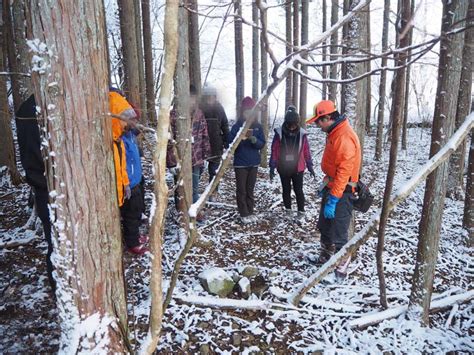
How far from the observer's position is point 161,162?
5.42 feet

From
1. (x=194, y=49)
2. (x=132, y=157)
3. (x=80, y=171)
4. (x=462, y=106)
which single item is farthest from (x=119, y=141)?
(x=462, y=106)

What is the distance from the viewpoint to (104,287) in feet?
6.39

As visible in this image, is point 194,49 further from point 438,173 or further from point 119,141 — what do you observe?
point 438,173

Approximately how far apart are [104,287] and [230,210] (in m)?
4.15

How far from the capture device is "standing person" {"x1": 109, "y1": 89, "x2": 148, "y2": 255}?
3.12 metres

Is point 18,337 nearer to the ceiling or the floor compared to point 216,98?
nearer to the floor

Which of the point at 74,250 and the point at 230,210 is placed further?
the point at 230,210

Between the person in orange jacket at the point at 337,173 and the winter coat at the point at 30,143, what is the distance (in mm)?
2766

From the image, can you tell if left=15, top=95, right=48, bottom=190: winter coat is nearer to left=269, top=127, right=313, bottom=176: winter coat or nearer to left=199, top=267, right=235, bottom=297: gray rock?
left=199, top=267, right=235, bottom=297: gray rock

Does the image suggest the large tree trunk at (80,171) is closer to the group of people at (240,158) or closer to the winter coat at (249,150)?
the group of people at (240,158)

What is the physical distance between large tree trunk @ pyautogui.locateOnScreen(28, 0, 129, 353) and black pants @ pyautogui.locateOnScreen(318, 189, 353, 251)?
8.97ft

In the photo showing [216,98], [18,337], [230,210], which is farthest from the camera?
[230,210]

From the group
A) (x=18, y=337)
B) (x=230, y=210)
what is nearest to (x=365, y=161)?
(x=230, y=210)

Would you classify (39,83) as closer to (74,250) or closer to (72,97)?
(72,97)
